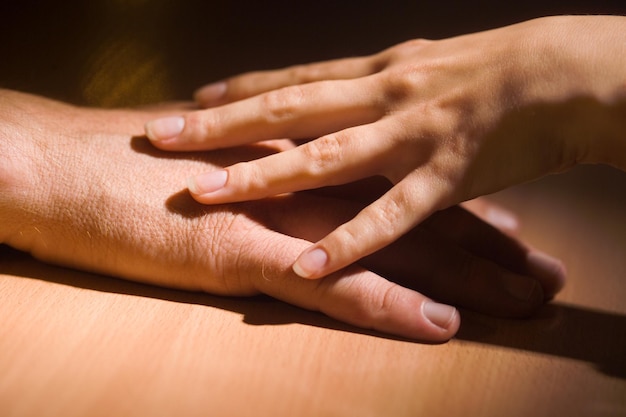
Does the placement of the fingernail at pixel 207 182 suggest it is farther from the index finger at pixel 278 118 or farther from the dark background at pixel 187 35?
the dark background at pixel 187 35

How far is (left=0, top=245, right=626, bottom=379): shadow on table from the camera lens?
729 millimetres

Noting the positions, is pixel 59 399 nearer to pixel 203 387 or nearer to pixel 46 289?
pixel 203 387

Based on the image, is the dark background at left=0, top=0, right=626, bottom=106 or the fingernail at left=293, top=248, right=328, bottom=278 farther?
the dark background at left=0, top=0, right=626, bottom=106

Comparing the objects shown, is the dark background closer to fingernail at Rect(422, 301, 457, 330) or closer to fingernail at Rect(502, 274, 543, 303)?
fingernail at Rect(502, 274, 543, 303)

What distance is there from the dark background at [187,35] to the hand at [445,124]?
271 millimetres

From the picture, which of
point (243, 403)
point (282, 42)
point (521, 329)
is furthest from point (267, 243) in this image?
point (282, 42)

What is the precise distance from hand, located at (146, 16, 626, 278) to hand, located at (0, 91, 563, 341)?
0.12 ft

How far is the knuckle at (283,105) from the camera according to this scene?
0.82 metres

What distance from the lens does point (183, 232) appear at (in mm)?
775

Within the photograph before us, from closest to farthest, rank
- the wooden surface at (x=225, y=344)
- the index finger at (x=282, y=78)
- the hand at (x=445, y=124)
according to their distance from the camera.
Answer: the wooden surface at (x=225, y=344)
the hand at (x=445, y=124)
the index finger at (x=282, y=78)

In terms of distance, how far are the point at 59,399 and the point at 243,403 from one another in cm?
16

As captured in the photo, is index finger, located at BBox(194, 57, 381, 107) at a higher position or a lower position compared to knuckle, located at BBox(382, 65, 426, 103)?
higher

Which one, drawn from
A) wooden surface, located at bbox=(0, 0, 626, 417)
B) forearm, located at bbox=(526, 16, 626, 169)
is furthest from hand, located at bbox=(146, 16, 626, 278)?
wooden surface, located at bbox=(0, 0, 626, 417)

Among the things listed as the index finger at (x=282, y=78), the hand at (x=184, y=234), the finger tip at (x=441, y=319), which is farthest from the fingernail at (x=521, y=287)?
the index finger at (x=282, y=78)
